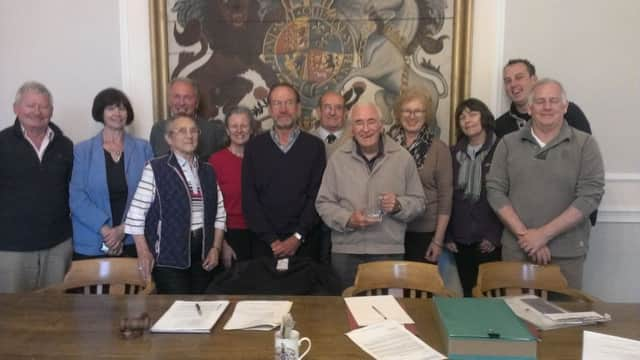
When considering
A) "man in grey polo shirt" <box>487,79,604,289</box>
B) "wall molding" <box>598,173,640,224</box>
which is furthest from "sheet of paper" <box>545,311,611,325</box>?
"wall molding" <box>598,173,640,224</box>

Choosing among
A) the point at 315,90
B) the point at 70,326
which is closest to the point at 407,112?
the point at 315,90

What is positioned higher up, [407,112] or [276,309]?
[407,112]

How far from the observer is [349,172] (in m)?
2.80

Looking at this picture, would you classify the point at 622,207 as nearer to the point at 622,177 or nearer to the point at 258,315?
the point at 622,177

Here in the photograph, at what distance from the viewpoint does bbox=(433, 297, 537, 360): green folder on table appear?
148 centimetres

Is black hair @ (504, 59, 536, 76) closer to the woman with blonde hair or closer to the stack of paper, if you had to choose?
the woman with blonde hair

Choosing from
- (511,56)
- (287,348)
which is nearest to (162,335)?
(287,348)

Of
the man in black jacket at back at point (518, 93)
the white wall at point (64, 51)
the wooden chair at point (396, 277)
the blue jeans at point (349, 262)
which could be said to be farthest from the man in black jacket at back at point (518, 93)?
the white wall at point (64, 51)

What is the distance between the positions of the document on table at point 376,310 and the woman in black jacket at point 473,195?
111cm

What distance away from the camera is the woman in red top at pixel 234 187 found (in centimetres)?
311

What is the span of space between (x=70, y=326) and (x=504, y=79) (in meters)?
2.76

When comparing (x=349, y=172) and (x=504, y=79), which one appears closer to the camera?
(x=349, y=172)

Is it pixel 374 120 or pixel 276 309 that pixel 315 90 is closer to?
pixel 374 120

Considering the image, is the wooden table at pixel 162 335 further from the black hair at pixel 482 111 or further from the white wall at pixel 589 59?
the white wall at pixel 589 59
